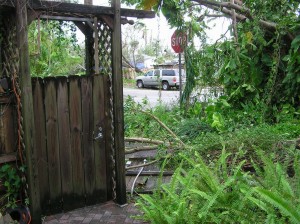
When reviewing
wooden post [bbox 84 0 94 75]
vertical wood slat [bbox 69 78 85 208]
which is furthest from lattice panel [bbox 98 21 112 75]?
vertical wood slat [bbox 69 78 85 208]

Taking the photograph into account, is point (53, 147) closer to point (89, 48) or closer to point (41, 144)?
point (41, 144)

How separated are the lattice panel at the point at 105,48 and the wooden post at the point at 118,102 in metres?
0.17

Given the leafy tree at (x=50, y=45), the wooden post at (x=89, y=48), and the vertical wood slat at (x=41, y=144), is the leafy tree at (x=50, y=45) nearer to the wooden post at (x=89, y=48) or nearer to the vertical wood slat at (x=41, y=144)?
the wooden post at (x=89, y=48)

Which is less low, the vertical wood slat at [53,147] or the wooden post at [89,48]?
the wooden post at [89,48]

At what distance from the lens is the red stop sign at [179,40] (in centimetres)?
932

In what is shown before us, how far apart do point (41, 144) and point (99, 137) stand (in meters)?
0.82

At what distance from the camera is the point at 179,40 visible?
9789 mm

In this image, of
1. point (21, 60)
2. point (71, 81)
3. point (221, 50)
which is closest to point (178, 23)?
point (221, 50)

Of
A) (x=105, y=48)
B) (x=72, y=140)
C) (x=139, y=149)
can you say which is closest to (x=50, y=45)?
(x=105, y=48)

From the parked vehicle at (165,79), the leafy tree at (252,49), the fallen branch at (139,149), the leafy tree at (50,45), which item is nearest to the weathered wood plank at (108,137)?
the leafy tree at (50,45)

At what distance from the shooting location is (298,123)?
322 inches

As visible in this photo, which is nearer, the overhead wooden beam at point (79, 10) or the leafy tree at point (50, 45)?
the overhead wooden beam at point (79, 10)

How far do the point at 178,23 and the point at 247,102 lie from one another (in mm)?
2739

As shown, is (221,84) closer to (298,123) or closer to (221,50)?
(221,50)
